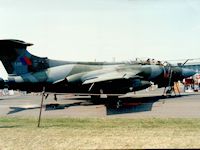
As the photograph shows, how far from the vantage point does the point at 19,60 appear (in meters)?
23.2

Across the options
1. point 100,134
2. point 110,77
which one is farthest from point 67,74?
point 100,134

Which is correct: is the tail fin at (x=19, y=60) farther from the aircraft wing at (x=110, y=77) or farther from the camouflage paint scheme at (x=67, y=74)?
the aircraft wing at (x=110, y=77)

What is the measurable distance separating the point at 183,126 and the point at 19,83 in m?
14.3

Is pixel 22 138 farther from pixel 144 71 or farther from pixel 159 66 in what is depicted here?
pixel 159 66

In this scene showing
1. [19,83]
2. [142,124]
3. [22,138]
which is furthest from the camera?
[19,83]

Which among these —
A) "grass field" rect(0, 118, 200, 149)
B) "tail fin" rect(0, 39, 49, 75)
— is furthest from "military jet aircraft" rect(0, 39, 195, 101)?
"grass field" rect(0, 118, 200, 149)

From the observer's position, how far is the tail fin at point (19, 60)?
2266 cm

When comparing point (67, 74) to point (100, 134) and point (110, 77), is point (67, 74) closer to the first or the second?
point (110, 77)

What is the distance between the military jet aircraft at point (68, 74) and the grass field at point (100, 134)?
7.68 metres

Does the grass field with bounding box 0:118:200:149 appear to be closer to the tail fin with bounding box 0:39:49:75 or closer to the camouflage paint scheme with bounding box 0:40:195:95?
the camouflage paint scheme with bounding box 0:40:195:95

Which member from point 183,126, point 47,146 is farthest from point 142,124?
point 47,146

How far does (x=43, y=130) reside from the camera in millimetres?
12375

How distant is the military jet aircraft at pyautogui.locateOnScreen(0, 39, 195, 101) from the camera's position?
→ 22.1m

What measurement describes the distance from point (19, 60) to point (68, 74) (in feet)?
13.3
